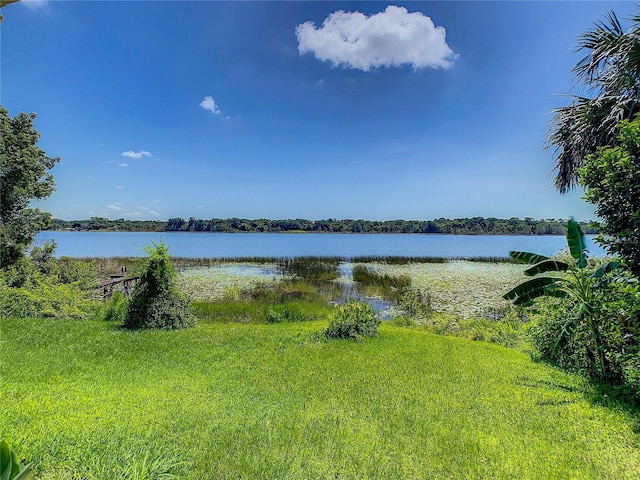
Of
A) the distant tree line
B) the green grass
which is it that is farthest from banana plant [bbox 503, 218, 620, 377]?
the distant tree line

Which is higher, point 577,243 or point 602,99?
point 602,99

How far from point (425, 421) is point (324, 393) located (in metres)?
1.58

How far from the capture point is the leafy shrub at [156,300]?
8766 mm

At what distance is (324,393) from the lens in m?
4.82

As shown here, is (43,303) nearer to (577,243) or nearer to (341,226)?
(577,243)

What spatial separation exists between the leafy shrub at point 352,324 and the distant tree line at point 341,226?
93243 mm

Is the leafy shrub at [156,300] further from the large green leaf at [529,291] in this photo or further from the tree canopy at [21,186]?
the large green leaf at [529,291]

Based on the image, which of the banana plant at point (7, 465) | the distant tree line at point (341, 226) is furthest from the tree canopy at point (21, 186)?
the distant tree line at point (341, 226)

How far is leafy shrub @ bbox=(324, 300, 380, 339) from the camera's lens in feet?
27.8

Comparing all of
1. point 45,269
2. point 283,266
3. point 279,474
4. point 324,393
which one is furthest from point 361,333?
point 283,266

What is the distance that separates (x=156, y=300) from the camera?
894 centimetres

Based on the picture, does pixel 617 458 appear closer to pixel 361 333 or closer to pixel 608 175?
pixel 608 175

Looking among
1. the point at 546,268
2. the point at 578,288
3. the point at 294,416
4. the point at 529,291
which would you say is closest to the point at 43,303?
the point at 294,416

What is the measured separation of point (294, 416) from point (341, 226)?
379 feet
